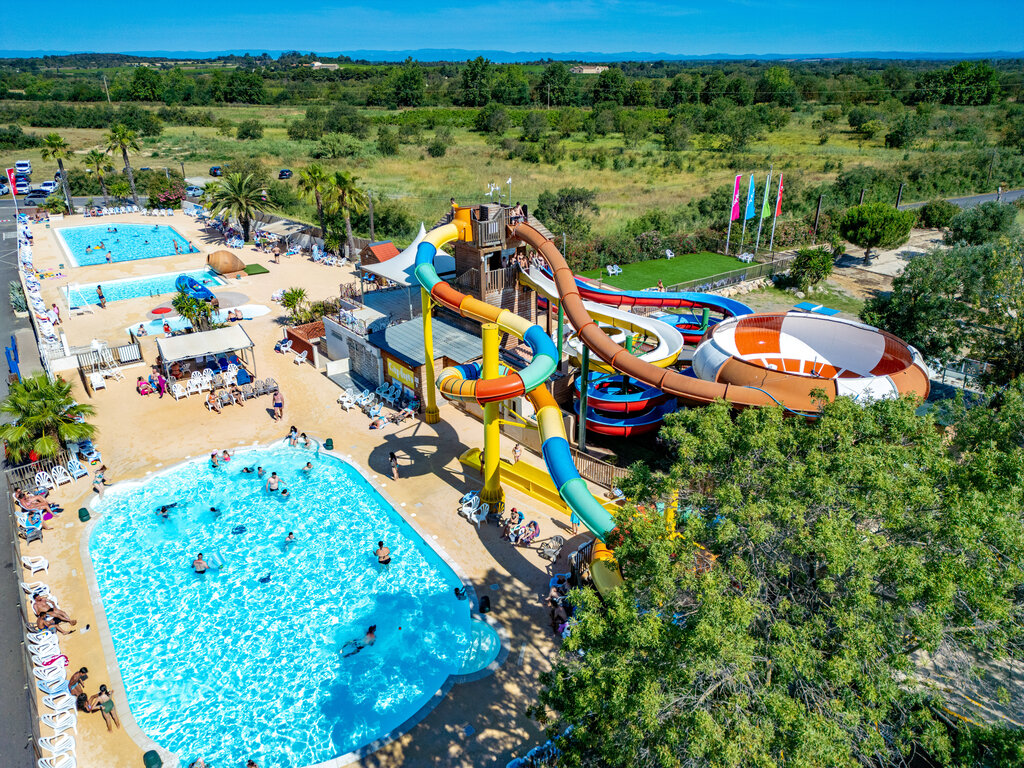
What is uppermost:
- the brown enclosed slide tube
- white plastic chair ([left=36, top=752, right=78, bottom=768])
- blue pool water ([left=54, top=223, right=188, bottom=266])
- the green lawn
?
the brown enclosed slide tube

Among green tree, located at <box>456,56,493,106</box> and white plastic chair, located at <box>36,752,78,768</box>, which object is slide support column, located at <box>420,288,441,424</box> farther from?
green tree, located at <box>456,56,493,106</box>

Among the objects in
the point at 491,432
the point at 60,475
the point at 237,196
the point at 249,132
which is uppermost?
the point at 249,132

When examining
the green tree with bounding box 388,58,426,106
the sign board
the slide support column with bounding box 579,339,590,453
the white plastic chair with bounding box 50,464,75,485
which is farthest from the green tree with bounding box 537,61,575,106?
the white plastic chair with bounding box 50,464,75,485

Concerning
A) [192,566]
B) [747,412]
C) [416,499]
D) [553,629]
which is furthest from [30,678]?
[747,412]

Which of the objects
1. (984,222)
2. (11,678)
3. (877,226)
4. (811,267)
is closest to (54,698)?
(11,678)

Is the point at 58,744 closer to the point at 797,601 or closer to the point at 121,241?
the point at 797,601

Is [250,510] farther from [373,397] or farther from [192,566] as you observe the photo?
[373,397]
